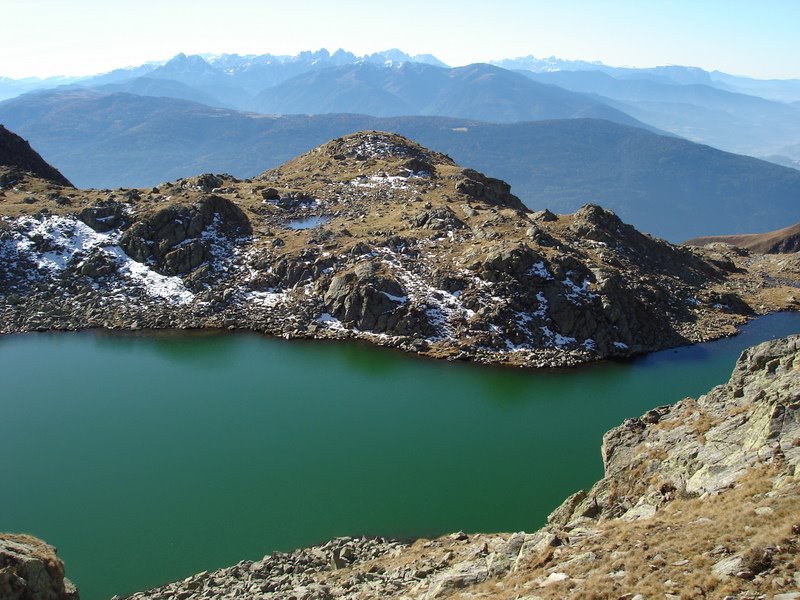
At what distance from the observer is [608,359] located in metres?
55.6

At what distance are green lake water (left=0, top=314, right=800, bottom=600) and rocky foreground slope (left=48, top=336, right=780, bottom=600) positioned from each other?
3.65m

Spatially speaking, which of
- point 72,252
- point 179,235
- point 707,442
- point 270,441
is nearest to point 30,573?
point 270,441

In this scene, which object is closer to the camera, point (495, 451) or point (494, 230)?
point (495, 451)

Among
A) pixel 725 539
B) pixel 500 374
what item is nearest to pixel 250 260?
pixel 500 374

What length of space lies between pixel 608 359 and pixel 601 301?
6131 mm

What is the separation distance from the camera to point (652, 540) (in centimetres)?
1759

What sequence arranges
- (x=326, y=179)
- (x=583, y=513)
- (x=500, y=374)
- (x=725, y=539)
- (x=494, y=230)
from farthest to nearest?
(x=326, y=179)
(x=494, y=230)
(x=500, y=374)
(x=583, y=513)
(x=725, y=539)

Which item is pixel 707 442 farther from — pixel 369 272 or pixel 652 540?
pixel 369 272

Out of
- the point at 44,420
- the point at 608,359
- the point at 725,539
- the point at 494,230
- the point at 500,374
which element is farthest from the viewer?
the point at 494,230

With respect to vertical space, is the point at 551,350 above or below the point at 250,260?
below

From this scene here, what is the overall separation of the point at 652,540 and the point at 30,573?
766 inches

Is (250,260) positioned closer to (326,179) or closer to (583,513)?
(326,179)

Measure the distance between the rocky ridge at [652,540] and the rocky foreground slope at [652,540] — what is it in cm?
5

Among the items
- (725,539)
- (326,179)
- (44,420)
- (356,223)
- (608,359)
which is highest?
(326,179)
